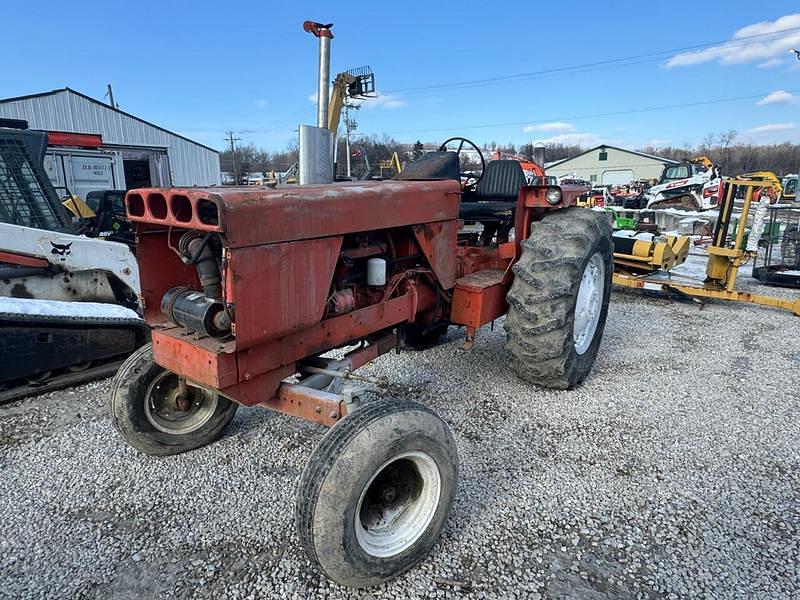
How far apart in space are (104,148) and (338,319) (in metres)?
21.3

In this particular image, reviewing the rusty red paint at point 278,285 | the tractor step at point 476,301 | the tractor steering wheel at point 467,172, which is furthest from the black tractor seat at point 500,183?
the rusty red paint at point 278,285

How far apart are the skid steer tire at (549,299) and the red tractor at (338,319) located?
1 centimetres

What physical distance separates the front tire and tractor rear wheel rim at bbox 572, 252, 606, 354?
205cm

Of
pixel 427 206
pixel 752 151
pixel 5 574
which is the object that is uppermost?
pixel 752 151

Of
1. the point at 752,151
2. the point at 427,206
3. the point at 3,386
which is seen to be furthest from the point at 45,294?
the point at 752,151

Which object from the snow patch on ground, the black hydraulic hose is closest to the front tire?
the black hydraulic hose

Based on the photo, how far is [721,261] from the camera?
6145 mm

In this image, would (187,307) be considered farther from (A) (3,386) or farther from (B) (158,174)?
(B) (158,174)

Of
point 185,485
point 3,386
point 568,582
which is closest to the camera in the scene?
point 568,582

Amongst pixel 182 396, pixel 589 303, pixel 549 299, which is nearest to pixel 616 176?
pixel 589 303

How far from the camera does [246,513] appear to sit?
246 centimetres

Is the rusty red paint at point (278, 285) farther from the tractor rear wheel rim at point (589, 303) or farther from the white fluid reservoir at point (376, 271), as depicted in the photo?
the tractor rear wheel rim at point (589, 303)

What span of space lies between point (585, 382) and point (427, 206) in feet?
6.64

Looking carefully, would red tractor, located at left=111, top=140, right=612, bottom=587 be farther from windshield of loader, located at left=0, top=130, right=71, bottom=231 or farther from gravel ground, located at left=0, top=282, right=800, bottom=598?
windshield of loader, located at left=0, top=130, right=71, bottom=231
